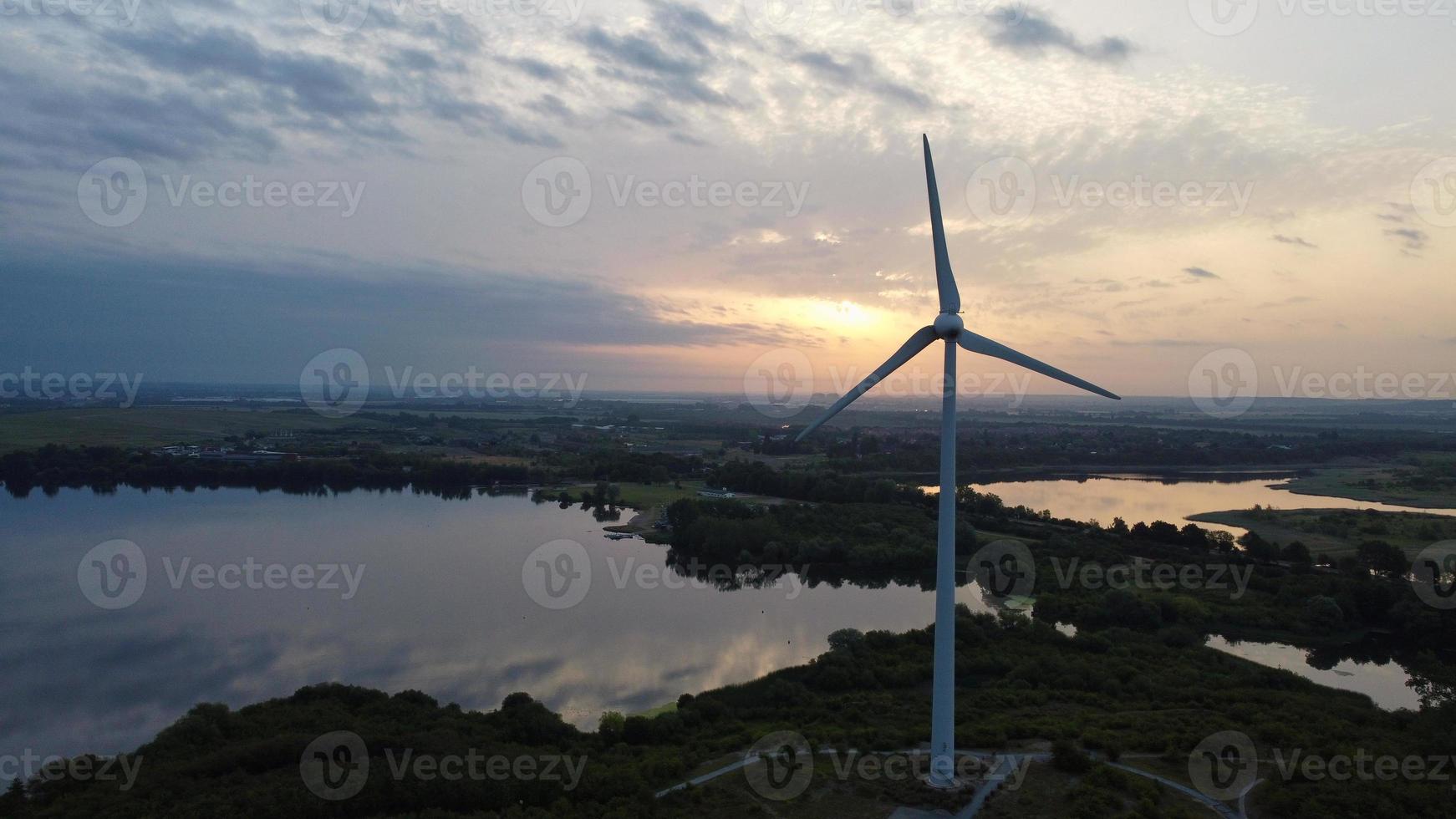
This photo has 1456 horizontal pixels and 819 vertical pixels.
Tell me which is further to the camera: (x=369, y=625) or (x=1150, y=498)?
(x=1150, y=498)

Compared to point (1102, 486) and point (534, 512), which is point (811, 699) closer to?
point (534, 512)

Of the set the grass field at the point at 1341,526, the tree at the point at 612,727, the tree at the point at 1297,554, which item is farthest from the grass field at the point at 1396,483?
the tree at the point at 612,727

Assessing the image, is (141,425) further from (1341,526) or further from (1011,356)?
(1341,526)

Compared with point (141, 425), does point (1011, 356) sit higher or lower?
higher

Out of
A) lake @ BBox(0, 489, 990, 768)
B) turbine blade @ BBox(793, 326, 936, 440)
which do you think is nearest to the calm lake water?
lake @ BBox(0, 489, 990, 768)

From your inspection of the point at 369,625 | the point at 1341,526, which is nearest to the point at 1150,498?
the point at 1341,526

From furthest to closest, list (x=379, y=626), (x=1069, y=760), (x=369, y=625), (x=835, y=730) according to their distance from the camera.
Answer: (x=369, y=625)
(x=379, y=626)
(x=835, y=730)
(x=1069, y=760)

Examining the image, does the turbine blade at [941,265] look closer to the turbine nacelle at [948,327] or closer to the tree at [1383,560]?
the turbine nacelle at [948,327]

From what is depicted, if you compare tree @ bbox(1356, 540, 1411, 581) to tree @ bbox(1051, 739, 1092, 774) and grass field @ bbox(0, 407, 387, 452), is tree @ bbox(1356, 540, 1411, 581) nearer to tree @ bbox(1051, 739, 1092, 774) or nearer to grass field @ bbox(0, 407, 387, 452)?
tree @ bbox(1051, 739, 1092, 774)

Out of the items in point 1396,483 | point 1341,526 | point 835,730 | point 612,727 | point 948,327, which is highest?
point 948,327
